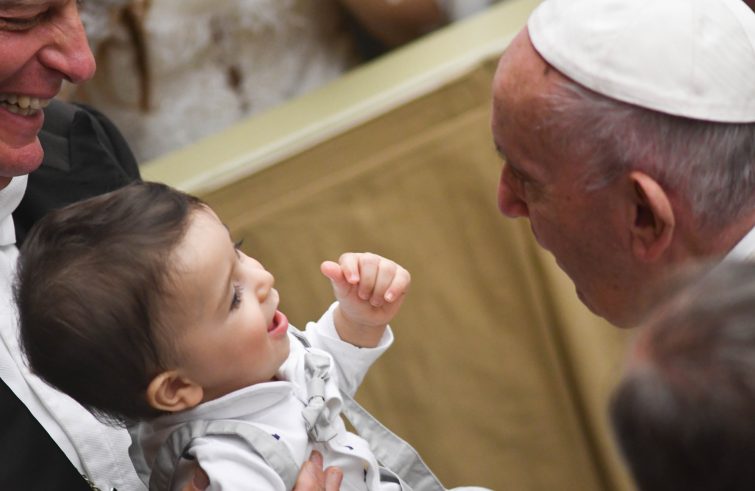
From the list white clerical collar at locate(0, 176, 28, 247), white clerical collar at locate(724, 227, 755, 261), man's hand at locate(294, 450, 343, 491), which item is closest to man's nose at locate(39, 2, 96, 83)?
white clerical collar at locate(0, 176, 28, 247)

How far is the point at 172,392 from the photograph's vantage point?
1.49 meters

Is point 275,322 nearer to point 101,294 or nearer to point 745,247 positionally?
point 101,294

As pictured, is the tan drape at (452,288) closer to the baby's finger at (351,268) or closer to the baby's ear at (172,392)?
the baby's finger at (351,268)

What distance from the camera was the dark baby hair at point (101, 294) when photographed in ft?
4.60

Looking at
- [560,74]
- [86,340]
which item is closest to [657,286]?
[560,74]

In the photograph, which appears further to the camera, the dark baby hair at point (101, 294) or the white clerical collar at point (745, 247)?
the white clerical collar at point (745, 247)

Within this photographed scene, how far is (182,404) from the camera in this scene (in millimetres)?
1488

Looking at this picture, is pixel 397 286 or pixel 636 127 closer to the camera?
pixel 636 127

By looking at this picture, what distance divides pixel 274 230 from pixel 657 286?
112 cm

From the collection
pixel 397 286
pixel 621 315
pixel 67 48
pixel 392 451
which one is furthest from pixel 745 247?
pixel 67 48

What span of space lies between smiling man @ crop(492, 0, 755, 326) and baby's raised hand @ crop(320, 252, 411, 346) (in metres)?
0.25

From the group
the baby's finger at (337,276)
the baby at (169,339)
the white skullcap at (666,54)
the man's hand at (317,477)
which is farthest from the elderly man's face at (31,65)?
the white skullcap at (666,54)

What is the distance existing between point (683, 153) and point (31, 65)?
3.07 ft

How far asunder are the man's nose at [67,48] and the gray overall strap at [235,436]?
56 cm
